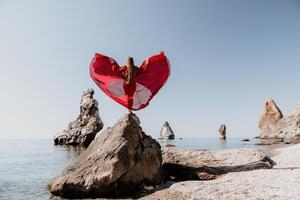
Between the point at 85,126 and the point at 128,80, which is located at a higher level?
the point at 128,80

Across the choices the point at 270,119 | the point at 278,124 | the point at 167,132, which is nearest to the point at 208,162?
the point at 278,124

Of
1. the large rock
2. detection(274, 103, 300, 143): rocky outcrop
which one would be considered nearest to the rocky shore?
Result: the large rock

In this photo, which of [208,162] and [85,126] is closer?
[208,162]

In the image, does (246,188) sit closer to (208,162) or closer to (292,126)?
(208,162)

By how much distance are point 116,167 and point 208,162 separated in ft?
22.2

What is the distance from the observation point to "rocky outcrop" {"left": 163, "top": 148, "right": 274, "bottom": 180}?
1555 cm

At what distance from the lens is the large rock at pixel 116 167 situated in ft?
40.9

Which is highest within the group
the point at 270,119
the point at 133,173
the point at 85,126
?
the point at 85,126

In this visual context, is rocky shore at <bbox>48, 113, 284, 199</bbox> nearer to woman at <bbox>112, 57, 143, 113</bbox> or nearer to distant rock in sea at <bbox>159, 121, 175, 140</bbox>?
woman at <bbox>112, 57, 143, 113</bbox>

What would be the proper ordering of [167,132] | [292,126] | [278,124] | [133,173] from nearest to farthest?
[133,173], [292,126], [278,124], [167,132]

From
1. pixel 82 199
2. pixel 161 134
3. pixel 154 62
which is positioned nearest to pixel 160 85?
pixel 154 62

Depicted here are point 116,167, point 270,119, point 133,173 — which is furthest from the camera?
point 270,119

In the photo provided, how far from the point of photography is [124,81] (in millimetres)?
16281

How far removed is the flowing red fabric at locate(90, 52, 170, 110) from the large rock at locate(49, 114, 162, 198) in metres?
1.60
